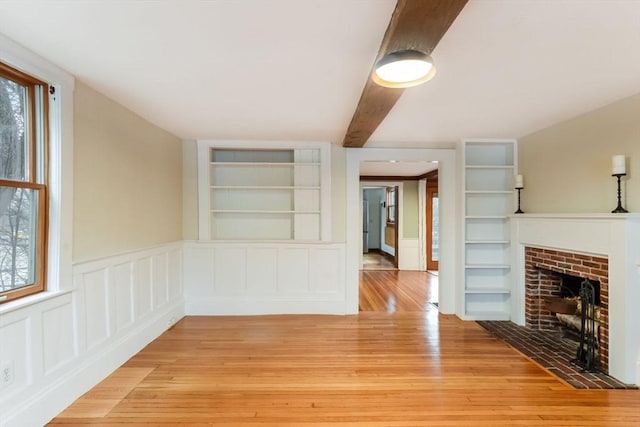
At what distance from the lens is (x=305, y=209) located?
4.00m

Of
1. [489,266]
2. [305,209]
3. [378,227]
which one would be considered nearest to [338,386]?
A: [305,209]

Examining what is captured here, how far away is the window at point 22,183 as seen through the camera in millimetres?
1775

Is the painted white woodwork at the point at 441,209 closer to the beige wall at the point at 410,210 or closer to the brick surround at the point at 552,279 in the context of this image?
the brick surround at the point at 552,279

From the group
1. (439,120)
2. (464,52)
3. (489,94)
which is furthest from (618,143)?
(464,52)

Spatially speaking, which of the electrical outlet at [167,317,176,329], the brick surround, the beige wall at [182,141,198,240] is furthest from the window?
the brick surround

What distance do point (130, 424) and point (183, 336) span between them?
1.35 meters

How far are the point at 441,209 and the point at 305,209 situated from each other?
1755mm

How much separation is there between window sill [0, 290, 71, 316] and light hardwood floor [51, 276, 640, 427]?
772 millimetres

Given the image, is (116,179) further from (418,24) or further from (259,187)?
(418,24)

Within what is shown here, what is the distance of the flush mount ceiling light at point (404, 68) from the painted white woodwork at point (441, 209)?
2.28 meters

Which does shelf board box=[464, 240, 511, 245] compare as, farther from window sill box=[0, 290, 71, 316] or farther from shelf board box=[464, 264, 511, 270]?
window sill box=[0, 290, 71, 316]

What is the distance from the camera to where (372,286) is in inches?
221

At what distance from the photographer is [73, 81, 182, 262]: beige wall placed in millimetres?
2242

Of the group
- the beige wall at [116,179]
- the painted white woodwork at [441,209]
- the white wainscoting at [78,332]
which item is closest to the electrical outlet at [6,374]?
the white wainscoting at [78,332]
